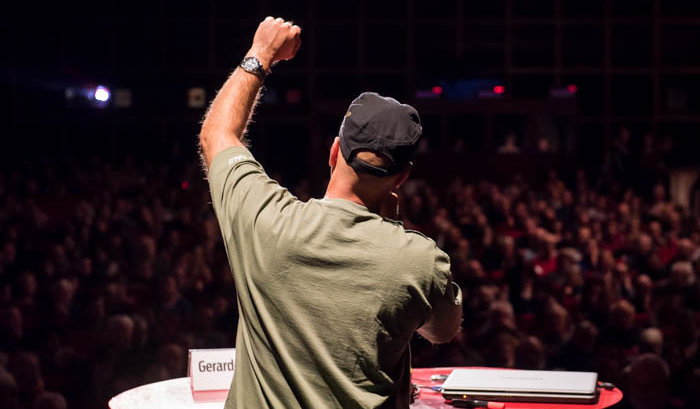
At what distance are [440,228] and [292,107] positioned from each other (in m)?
6.13

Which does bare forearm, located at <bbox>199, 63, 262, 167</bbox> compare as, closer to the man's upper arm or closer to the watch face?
the watch face

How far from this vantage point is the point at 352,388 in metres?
1.35

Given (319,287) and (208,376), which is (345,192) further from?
(208,376)

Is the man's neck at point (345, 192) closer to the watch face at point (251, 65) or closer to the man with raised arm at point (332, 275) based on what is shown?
the man with raised arm at point (332, 275)

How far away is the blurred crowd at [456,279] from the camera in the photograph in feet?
17.5

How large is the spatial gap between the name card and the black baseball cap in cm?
67

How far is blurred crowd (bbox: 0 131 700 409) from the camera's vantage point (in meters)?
5.35

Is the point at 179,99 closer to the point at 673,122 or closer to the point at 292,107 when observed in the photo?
the point at 292,107

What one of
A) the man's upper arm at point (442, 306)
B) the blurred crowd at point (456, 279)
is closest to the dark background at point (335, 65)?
the blurred crowd at point (456, 279)

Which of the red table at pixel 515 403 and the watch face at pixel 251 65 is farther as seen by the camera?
the red table at pixel 515 403

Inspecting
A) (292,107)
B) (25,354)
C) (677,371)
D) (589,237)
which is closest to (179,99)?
(292,107)

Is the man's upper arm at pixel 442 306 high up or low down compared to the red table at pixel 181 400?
up

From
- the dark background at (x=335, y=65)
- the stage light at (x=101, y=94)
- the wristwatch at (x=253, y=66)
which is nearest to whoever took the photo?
the wristwatch at (x=253, y=66)

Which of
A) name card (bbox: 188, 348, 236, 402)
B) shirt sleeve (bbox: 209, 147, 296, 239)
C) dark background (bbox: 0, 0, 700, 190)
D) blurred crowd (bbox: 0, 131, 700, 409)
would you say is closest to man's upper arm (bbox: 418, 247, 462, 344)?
shirt sleeve (bbox: 209, 147, 296, 239)
